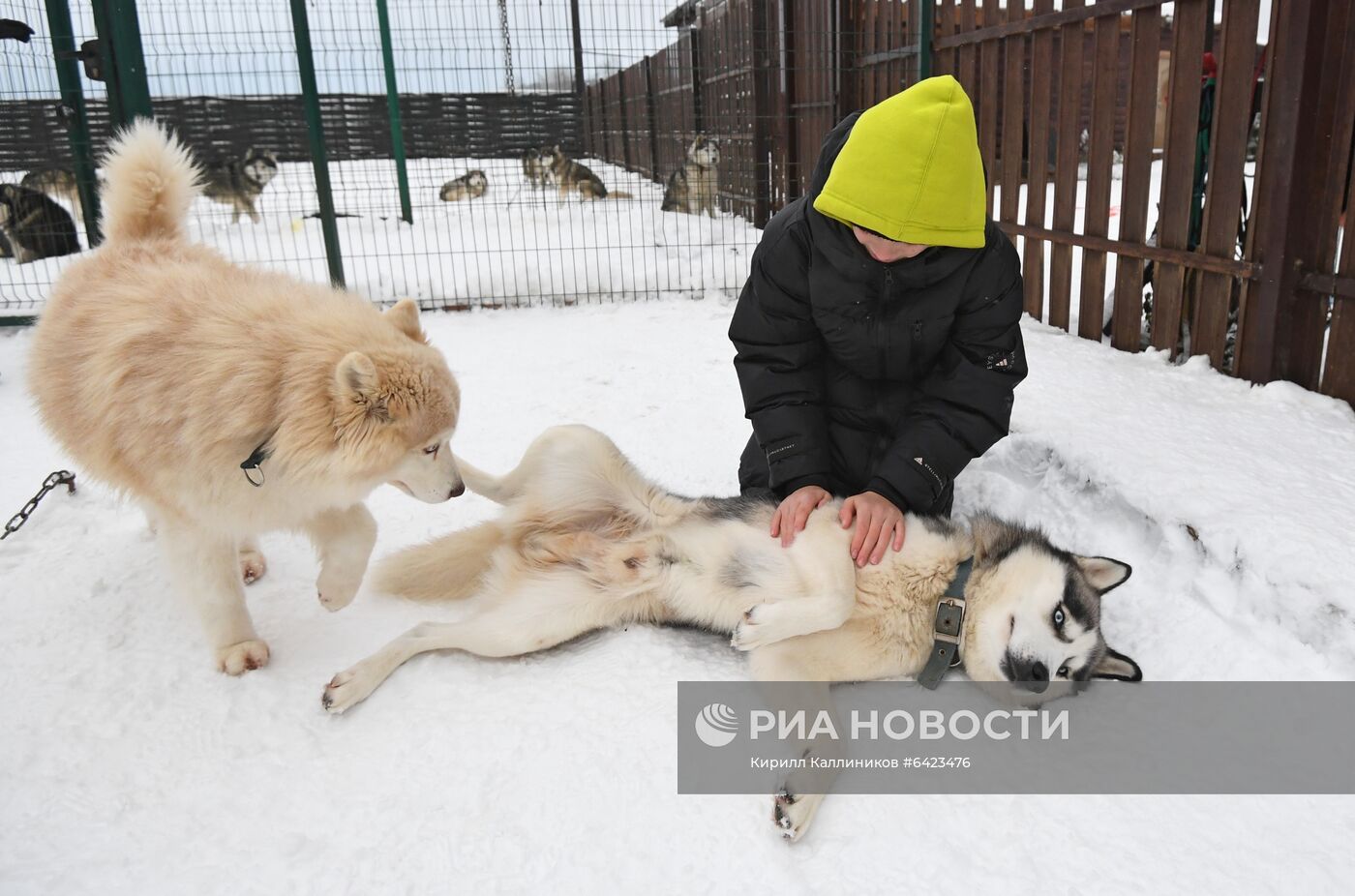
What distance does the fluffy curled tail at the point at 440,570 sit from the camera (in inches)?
100.0

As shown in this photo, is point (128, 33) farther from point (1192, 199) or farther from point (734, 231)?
point (1192, 199)

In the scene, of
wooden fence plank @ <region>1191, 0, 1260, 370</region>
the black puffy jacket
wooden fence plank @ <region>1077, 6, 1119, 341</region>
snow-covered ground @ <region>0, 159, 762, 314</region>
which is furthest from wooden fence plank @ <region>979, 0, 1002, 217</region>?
the black puffy jacket

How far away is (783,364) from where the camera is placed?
8.53ft

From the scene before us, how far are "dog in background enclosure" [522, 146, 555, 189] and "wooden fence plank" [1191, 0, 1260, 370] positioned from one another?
6.21m

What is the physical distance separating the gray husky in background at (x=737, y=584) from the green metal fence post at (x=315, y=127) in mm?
3798

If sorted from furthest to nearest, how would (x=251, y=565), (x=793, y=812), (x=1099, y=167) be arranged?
(x=1099, y=167), (x=251, y=565), (x=793, y=812)

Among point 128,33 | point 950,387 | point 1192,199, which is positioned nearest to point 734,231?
point 1192,199

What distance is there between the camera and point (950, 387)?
8.03ft

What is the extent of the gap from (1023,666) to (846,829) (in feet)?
2.06

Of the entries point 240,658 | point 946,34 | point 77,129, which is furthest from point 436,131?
point 240,658

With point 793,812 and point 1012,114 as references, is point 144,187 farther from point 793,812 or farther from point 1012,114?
point 1012,114

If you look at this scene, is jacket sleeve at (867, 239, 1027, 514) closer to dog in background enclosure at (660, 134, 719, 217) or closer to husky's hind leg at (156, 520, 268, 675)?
husky's hind leg at (156, 520, 268, 675)

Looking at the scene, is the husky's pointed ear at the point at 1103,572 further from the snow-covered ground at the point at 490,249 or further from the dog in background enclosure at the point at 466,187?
the dog in background enclosure at the point at 466,187

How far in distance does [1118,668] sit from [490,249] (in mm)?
6221
